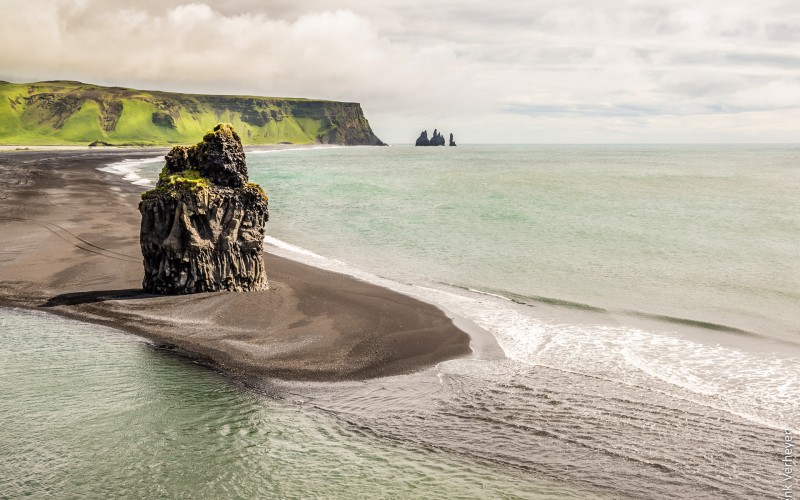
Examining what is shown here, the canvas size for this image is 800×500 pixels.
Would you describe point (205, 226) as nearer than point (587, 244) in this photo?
Yes

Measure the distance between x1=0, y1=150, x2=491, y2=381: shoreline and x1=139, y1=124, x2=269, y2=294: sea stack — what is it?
28.9 inches

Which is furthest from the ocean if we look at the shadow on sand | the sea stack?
the sea stack

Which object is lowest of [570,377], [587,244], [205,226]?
[570,377]

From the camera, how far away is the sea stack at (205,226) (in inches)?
821

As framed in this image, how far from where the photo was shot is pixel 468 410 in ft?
42.8

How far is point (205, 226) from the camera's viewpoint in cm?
2106

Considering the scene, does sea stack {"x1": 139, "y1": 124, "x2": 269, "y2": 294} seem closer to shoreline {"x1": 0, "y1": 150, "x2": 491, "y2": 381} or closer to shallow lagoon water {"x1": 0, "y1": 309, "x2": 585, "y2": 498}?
shoreline {"x1": 0, "y1": 150, "x2": 491, "y2": 381}

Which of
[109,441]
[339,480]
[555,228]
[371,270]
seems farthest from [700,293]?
[109,441]

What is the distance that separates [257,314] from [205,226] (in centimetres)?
417

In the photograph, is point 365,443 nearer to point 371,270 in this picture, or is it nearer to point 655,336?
point 655,336

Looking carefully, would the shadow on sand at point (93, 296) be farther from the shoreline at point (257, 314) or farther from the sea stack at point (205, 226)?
the sea stack at point (205, 226)

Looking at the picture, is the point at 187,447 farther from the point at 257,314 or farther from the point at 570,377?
the point at 570,377

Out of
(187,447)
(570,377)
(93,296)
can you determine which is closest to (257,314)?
(93,296)

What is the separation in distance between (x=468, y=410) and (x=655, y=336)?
9236 millimetres
